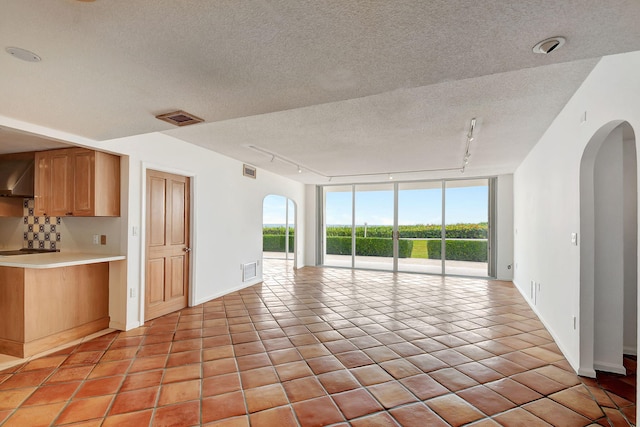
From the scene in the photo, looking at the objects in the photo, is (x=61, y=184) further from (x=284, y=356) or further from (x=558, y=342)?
(x=558, y=342)

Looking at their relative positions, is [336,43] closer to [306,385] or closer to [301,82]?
[301,82]

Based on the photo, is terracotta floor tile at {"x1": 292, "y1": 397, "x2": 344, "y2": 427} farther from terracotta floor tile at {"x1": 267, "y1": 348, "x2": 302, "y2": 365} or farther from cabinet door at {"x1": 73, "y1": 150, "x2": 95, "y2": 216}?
cabinet door at {"x1": 73, "y1": 150, "x2": 95, "y2": 216}

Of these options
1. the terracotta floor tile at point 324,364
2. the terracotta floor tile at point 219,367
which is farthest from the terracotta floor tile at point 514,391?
the terracotta floor tile at point 219,367

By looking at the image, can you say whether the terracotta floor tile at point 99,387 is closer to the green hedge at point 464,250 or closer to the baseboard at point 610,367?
the baseboard at point 610,367

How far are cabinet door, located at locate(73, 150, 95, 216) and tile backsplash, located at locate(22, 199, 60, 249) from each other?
38.1 inches

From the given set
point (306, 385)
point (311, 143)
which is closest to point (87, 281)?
point (306, 385)

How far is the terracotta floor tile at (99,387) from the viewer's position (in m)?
2.32

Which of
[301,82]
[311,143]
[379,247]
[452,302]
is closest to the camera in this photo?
[301,82]

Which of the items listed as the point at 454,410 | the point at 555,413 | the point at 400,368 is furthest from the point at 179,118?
the point at 555,413

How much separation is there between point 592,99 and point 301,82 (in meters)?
2.35

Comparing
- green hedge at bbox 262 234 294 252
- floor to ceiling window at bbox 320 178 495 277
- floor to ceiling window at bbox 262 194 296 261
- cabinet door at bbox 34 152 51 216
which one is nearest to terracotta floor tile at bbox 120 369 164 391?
cabinet door at bbox 34 152 51 216

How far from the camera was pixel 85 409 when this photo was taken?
2.13 meters

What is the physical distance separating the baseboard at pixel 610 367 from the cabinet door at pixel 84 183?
5572 millimetres

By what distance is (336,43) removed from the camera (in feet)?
5.16
